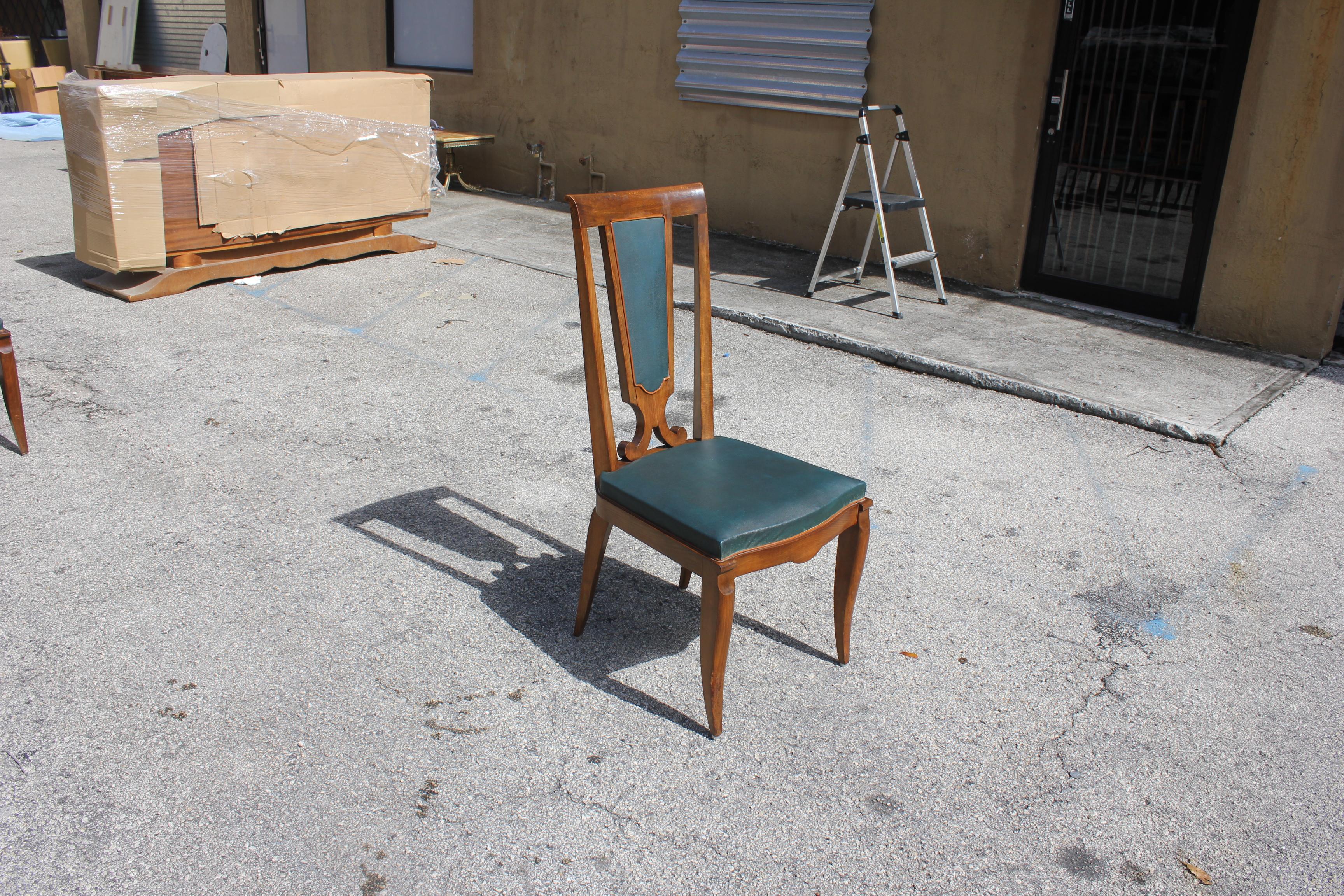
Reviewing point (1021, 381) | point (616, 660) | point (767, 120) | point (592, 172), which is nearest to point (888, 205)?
point (1021, 381)

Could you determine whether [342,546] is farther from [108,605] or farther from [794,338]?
[794,338]

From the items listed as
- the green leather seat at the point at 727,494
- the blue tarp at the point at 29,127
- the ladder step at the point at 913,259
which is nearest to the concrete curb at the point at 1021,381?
the ladder step at the point at 913,259

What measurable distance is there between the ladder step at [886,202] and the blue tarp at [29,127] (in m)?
10.4

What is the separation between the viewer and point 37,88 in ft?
46.5

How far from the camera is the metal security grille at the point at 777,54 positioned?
737cm

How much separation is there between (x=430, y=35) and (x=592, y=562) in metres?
9.31

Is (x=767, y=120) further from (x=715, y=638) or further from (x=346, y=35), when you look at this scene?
(x=715, y=638)

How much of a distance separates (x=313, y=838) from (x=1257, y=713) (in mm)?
2534

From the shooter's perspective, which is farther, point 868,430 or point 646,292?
point 868,430

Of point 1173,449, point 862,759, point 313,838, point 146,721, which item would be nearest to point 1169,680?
point 862,759

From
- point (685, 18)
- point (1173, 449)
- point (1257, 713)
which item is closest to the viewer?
point (1257, 713)

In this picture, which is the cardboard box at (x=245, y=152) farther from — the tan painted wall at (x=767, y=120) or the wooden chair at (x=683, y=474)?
the wooden chair at (x=683, y=474)

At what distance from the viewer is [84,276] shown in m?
6.67

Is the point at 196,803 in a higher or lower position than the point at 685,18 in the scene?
lower
